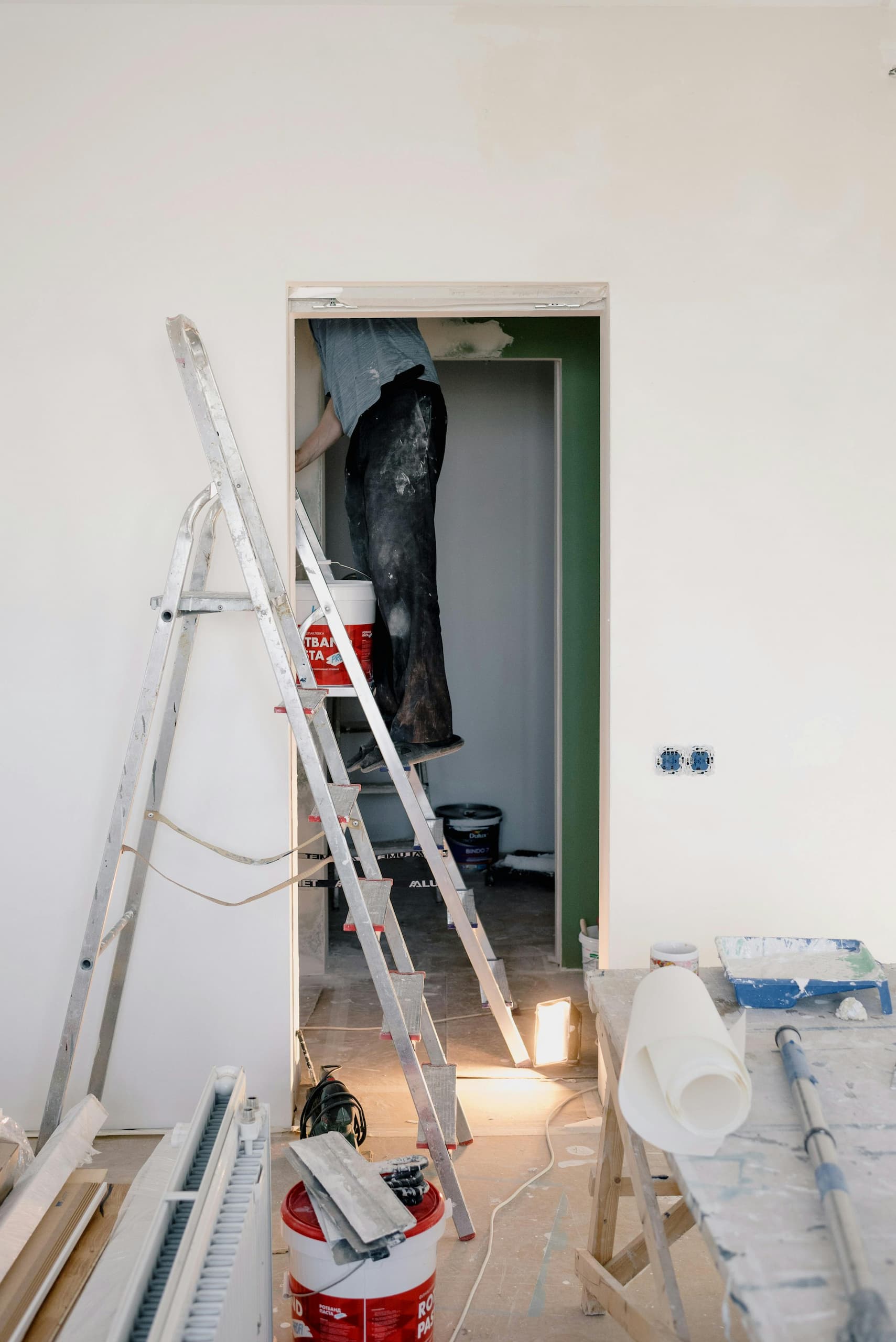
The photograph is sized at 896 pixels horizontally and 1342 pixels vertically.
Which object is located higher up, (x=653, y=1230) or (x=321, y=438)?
(x=321, y=438)

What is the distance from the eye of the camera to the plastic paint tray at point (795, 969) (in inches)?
70.6

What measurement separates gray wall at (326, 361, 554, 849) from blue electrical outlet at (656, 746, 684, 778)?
287 cm

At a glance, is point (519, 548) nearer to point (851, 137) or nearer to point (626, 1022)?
point (851, 137)

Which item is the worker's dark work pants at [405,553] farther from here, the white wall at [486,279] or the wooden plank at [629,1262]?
the wooden plank at [629,1262]

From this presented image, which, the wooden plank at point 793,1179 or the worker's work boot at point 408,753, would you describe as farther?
the worker's work boot at point 408,753

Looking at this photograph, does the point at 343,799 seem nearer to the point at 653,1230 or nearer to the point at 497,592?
the point at 653,1230

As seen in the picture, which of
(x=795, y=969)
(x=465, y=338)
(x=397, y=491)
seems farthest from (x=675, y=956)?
(x=465, y=338)

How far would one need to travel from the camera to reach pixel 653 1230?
4.79 feet

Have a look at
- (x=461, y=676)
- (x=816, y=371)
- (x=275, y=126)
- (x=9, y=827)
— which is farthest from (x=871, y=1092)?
(x=461, y=676)

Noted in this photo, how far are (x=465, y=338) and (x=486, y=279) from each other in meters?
1.17

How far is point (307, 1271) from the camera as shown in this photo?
173 cm

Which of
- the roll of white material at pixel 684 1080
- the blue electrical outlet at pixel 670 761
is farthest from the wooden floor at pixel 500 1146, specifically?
the blue electrical outlet at pixel 670 761

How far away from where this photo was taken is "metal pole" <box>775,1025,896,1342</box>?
38.1 inches

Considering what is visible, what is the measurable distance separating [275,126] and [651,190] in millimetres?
1031
